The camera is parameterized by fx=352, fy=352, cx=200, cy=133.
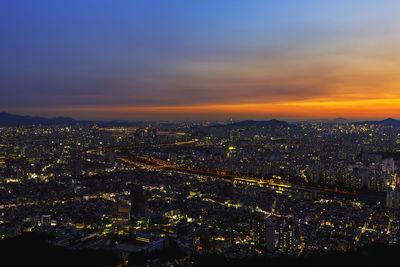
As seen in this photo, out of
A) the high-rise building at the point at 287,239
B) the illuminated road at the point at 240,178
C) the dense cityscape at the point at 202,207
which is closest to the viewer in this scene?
the high-rise building at the point at 287,239

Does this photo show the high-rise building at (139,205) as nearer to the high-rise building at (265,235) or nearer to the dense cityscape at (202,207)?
the dense cityscape at (202,207)

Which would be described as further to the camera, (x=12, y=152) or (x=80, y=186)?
(x=12, y=152)

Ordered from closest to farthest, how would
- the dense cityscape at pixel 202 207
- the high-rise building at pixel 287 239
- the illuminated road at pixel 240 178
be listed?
the high-rise building at pixel 287 239
the dense cityscape at pixel 202 207
the illuminated road at pixel 240 178

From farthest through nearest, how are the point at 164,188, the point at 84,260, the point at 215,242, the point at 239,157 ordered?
the point at 239,157 < the point at 164,188 < the point at 215,242 < the point at 84,260

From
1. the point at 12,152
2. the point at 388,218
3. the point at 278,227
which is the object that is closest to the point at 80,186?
the point at 278,227

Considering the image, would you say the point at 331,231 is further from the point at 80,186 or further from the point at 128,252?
the point at 80,186

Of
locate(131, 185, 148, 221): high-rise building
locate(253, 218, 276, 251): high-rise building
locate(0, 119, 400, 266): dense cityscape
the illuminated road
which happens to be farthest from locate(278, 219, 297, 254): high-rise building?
the illuminated road

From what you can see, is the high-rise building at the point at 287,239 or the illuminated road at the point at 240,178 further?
the illuminated road at the point at 240,178

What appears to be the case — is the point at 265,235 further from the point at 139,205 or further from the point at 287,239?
the point at 139,205

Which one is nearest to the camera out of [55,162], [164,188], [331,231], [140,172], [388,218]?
[331,231]

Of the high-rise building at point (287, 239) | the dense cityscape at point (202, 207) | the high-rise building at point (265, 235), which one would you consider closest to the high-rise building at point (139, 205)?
the dense cityscape at point (202, 207)
